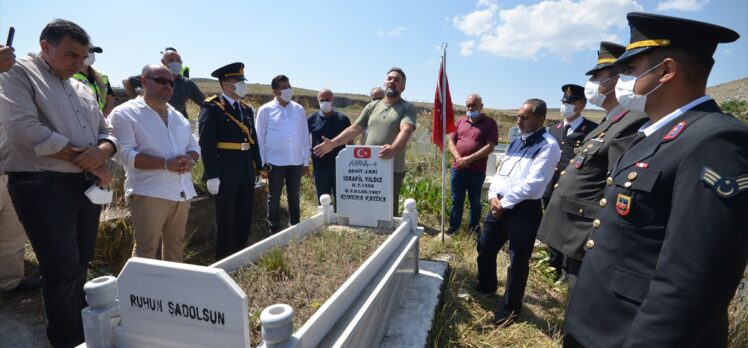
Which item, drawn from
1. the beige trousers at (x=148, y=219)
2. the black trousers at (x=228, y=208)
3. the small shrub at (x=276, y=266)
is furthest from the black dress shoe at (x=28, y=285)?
the small shrub at (x=276, y=266)

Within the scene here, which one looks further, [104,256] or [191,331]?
[104,256]

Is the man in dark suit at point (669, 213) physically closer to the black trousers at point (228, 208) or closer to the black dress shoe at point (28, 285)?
the black trousers at point (228, 208)

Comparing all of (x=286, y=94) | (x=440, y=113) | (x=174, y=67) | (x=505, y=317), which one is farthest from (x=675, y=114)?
(x=174, y=67)

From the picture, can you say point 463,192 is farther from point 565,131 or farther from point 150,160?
point 150,160

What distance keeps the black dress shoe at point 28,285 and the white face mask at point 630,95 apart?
174 inches

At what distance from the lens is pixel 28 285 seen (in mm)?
3125

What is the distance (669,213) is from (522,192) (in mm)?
1782

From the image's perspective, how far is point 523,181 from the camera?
3.08 meters

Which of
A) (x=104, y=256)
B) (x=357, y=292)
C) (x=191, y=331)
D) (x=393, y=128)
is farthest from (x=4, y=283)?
(x=393, y=128)

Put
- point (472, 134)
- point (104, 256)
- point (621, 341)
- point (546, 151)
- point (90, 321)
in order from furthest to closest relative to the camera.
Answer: point (472, 134) < point (104, 256) < point (546, 151) < point (90, 321) < point (621, 341)

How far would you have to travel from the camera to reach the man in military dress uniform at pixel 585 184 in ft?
7.41

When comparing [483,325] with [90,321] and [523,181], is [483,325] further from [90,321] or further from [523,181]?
[90,321]

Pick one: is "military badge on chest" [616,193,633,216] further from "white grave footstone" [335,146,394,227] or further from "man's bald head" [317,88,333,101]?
"man's bald head" [317,88,333,101]

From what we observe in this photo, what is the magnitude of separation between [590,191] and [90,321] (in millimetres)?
2837
